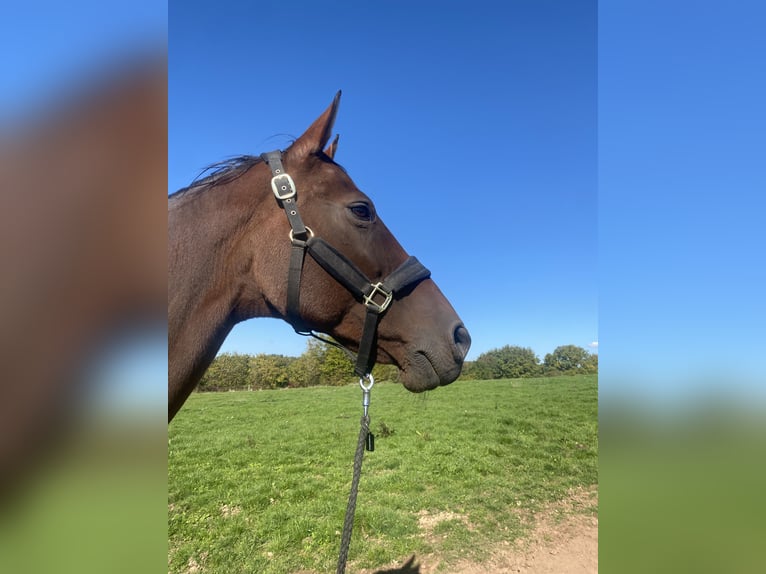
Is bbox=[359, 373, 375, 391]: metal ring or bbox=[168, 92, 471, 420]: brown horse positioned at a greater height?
bbox=[168, 92, 471, 420]: brown horse

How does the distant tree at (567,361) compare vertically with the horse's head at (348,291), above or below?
above

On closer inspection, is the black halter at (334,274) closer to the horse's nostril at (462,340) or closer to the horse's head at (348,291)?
the horse's head at (348,291)

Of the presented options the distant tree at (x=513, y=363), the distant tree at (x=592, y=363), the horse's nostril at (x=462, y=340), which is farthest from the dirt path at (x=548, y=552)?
the distant tree at (x=513, y=363)

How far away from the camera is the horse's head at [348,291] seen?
2.37 metres

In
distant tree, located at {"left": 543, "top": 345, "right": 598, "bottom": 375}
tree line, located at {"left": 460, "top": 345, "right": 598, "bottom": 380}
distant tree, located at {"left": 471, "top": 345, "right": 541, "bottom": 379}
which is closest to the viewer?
distant tree, located at {"left": 543, "top": 345, "right": 598, "bottom": 375}

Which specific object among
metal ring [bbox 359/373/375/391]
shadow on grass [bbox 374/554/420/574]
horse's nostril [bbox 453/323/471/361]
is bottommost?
shadow on grass [bbox 374/554/420/574]

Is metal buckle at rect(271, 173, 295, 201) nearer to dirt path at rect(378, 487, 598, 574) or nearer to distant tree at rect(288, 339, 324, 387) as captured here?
dirt path at rect(378, 487, 598, 574)

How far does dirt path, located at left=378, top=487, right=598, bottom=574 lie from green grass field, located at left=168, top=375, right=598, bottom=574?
0.68 feet

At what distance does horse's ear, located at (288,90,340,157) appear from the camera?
244 cm

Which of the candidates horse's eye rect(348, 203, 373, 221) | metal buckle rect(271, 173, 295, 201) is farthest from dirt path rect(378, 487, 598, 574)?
metal buckle rect(271, 173, 295, 201)

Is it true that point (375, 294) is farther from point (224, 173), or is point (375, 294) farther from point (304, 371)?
point (304, 371)

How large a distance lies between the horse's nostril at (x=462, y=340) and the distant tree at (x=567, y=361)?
20757 millimetres

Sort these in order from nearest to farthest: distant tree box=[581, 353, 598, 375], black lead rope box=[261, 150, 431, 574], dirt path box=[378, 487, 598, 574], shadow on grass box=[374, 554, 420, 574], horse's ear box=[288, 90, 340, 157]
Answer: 1. black lead rope box=[261, 150, 431, 574]
2. horse's ear box=[288, 90, 340, 157]
3. shadow on grass box=[374, 554, 420, 574]
4. dirt path box=[378, 487, 598, 574]
5. distant tree box=[581, 353, 598, 375]
